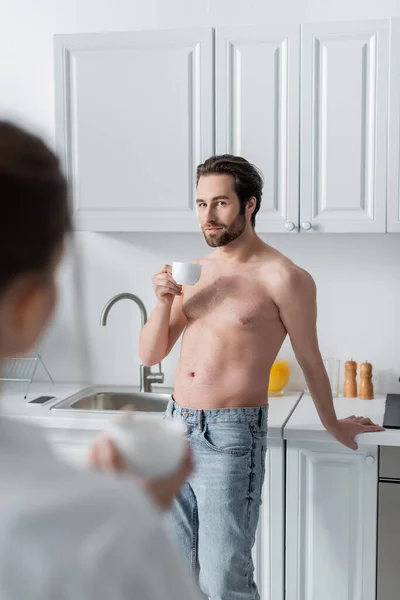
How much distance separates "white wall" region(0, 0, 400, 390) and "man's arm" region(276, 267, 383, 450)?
75 centimetres

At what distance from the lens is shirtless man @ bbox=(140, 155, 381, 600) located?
212cm

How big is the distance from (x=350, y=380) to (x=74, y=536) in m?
2.44

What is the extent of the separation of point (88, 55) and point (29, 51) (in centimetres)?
58

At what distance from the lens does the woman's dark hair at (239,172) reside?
7.43ft

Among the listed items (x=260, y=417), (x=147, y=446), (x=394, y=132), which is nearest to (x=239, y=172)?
(x=394, y=132)

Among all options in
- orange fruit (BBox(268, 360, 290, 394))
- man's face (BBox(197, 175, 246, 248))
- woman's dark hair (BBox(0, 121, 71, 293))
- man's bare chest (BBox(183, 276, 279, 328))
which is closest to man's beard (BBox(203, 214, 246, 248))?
man's face (BBox(197, 175, 246, 248))

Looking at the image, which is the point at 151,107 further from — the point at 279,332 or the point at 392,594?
the point at 392,594

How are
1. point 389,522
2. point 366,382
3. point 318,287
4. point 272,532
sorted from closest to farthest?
point 389,522
point 272,532
point 366,382
point 318,287

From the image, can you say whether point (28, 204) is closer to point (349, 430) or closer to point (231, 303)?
point (231, 303)

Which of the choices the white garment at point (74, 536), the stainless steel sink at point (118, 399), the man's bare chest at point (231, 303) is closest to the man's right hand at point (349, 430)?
the man's bare chest at point (231, 303)

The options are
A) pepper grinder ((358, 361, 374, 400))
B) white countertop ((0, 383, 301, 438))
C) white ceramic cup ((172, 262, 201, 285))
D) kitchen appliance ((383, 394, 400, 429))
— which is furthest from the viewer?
pepper grinder ((358, 361, 374, 400))

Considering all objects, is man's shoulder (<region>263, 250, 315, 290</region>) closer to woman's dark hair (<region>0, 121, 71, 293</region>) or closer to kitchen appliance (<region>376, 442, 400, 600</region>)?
kitchen appliance (<region>376, 442, 400, 600</region>)

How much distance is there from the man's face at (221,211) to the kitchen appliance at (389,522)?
77cm

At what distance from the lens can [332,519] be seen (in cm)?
241
